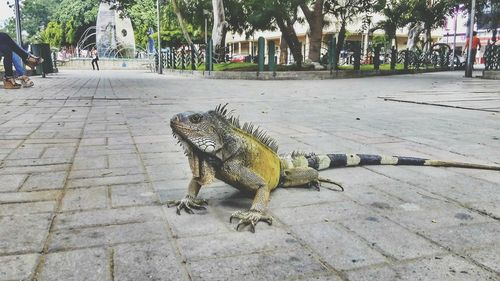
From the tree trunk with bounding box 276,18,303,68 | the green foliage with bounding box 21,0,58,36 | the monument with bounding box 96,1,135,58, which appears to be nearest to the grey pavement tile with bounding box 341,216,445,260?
the tree trunk with bounding box 276,18,303,68

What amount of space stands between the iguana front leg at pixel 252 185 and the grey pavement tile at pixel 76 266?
2.22ft

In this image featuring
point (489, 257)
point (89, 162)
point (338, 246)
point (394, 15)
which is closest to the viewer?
point (489, 257)

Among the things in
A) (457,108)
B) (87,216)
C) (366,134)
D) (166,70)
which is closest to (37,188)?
(87,216)

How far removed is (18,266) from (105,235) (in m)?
0.40

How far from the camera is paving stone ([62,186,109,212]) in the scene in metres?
2.47

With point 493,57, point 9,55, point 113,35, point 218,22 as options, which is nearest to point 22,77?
point 9,55

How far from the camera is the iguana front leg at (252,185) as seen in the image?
224 centimetres

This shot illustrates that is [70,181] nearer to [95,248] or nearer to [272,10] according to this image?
[95,248]

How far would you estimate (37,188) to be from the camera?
9.18 ft

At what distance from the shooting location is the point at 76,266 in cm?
176

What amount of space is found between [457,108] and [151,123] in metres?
4.62

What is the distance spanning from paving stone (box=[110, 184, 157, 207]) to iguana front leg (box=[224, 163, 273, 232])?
0.54 meters

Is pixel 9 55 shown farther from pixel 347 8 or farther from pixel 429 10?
pixel 429 10

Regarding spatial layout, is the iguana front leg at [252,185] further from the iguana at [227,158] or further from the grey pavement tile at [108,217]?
the grey pavement tile at [108,217]
